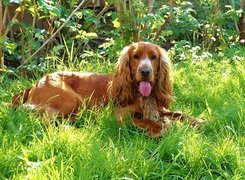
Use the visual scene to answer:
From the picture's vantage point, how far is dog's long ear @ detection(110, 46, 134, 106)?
378 centimetres

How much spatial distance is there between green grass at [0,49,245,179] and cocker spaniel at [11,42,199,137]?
0.15 m

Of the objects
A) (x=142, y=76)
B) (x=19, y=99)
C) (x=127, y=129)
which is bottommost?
(x=127, y=129)

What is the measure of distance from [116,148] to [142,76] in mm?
889

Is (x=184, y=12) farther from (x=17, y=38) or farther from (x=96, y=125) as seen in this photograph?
(x=96, y=125)

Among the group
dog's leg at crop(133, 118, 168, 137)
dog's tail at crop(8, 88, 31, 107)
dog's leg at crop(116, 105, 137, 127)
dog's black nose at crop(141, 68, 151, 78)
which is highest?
dog's black nose at crop(141, 68, 151, 78)

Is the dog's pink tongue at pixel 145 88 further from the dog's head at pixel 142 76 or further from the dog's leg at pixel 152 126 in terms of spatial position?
the dog's leg at pixel 152 126

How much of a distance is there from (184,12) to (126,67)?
2529 mm

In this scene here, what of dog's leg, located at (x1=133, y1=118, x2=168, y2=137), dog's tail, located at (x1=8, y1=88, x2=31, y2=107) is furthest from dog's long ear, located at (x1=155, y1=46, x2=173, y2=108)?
dog's tail, located at (x1=8, y1=88, x2=31, y2=107)

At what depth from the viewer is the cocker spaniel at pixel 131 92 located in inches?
146

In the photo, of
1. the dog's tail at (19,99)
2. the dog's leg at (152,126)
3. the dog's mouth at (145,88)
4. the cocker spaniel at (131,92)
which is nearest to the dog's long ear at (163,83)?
the cocker spaniel at (131,92)

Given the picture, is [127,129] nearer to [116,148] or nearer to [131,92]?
[131,92]

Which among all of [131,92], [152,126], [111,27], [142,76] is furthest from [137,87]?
[111,27]

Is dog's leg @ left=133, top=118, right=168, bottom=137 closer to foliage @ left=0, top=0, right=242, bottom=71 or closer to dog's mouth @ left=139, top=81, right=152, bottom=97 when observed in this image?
dog's mouth @ left=139, top=81, right=152, bottom=97

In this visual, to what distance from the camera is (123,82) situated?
148 inches
